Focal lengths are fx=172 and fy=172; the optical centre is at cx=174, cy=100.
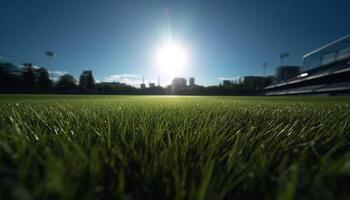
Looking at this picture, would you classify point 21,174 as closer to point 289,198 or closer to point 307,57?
point 289,198

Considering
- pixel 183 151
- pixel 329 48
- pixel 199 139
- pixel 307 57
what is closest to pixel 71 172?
pixel 183 151

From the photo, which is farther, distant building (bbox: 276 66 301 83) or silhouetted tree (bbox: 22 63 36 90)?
distant building (bbox: 276 66 301 83)

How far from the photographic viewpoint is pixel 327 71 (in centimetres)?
2808

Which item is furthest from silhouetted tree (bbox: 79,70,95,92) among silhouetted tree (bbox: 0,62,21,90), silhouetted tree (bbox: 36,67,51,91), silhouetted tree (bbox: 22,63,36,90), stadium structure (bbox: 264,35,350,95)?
stadium structure (bbox: 264,35,350,95)

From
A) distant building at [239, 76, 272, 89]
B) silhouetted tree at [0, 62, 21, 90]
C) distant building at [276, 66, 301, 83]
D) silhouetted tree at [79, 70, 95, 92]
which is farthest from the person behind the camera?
distant building at [239, 76, 272, 89]

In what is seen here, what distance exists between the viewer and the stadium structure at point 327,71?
77.2 feet

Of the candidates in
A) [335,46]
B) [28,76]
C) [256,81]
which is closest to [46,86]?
[28,76]

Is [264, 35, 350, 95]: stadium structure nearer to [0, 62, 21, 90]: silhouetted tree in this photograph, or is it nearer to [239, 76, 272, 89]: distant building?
[239, 76, 272, 89]: distant building

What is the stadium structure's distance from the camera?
2353 centimetres

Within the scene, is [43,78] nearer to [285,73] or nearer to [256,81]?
[256,81]

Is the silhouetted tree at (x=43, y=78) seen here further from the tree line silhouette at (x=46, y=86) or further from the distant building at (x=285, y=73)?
the distant building at (x=285, y=73)

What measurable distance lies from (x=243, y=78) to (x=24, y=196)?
74.4 meters

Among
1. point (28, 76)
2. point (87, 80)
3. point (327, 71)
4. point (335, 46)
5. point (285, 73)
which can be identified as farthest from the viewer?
point (87, 80)

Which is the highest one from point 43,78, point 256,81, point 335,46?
point 335,46
